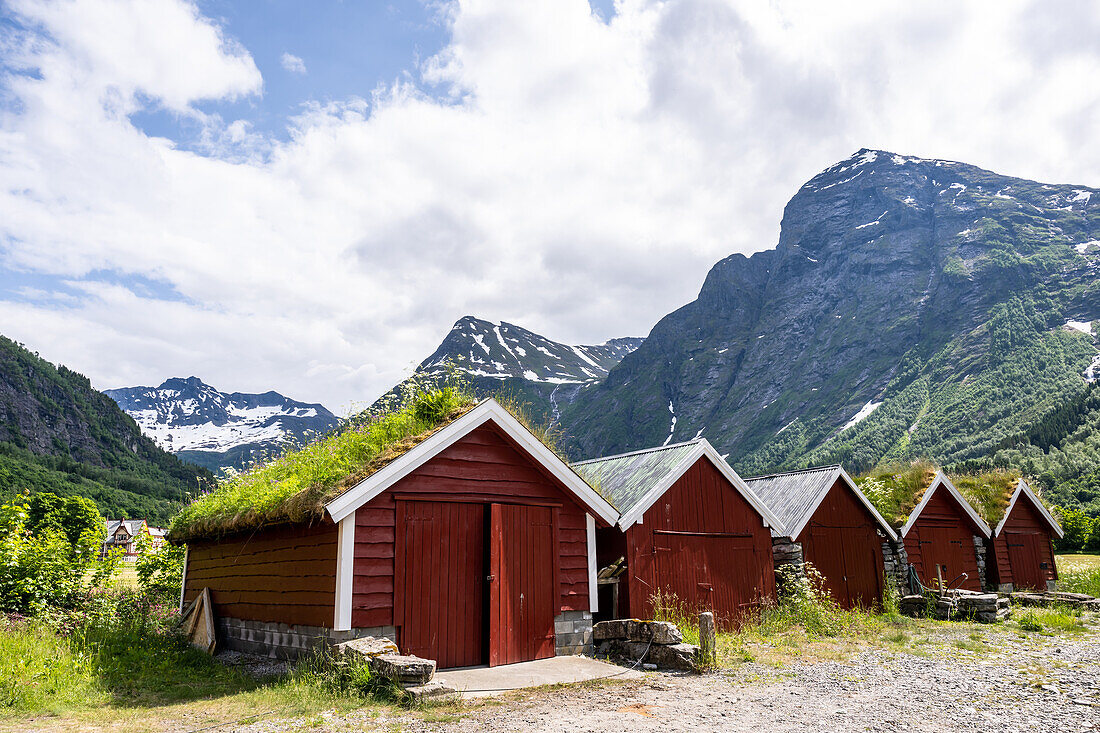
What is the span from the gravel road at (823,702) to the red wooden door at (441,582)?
8.30 ft

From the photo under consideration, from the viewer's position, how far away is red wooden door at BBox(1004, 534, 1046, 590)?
3094cm

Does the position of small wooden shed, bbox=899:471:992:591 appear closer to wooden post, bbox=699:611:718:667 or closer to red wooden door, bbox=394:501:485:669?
wooden post, bbox=699:611:718:667

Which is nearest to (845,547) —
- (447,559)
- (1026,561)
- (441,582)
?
(1026,561)

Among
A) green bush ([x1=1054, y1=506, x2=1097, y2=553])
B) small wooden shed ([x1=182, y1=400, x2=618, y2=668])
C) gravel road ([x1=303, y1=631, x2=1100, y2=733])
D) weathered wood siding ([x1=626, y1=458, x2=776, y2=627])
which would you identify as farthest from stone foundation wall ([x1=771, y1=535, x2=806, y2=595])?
green bush ([x1=1054, y1=506, x2=1097, y2=553])

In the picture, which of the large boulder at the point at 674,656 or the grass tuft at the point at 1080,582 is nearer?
the large boulder at the point at 674,656

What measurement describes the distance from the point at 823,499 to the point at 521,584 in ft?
46.3

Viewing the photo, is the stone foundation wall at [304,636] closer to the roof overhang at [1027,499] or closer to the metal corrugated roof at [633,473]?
the metal corrugated roof at [633,473]

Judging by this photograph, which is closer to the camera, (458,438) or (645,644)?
(458,438)

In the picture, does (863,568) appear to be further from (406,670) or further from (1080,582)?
(406,670)

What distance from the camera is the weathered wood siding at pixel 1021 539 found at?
30.3 m

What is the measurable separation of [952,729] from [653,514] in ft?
33.0

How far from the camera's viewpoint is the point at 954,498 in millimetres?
28906

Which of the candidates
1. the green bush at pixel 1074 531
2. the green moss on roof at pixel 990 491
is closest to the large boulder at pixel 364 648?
the green moss on roof at pixel 990 491

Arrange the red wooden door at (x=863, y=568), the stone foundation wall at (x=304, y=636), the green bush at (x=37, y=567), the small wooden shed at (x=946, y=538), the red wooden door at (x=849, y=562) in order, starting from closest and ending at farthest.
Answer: the stone foundation wall at (x=304, y=636)
the green bush at (x=37, y=567)
the red wooden door at (x=849, y=562)
the red wooden door at (x=863, y=568)
the small wooden shed at (x=946, y=538)
